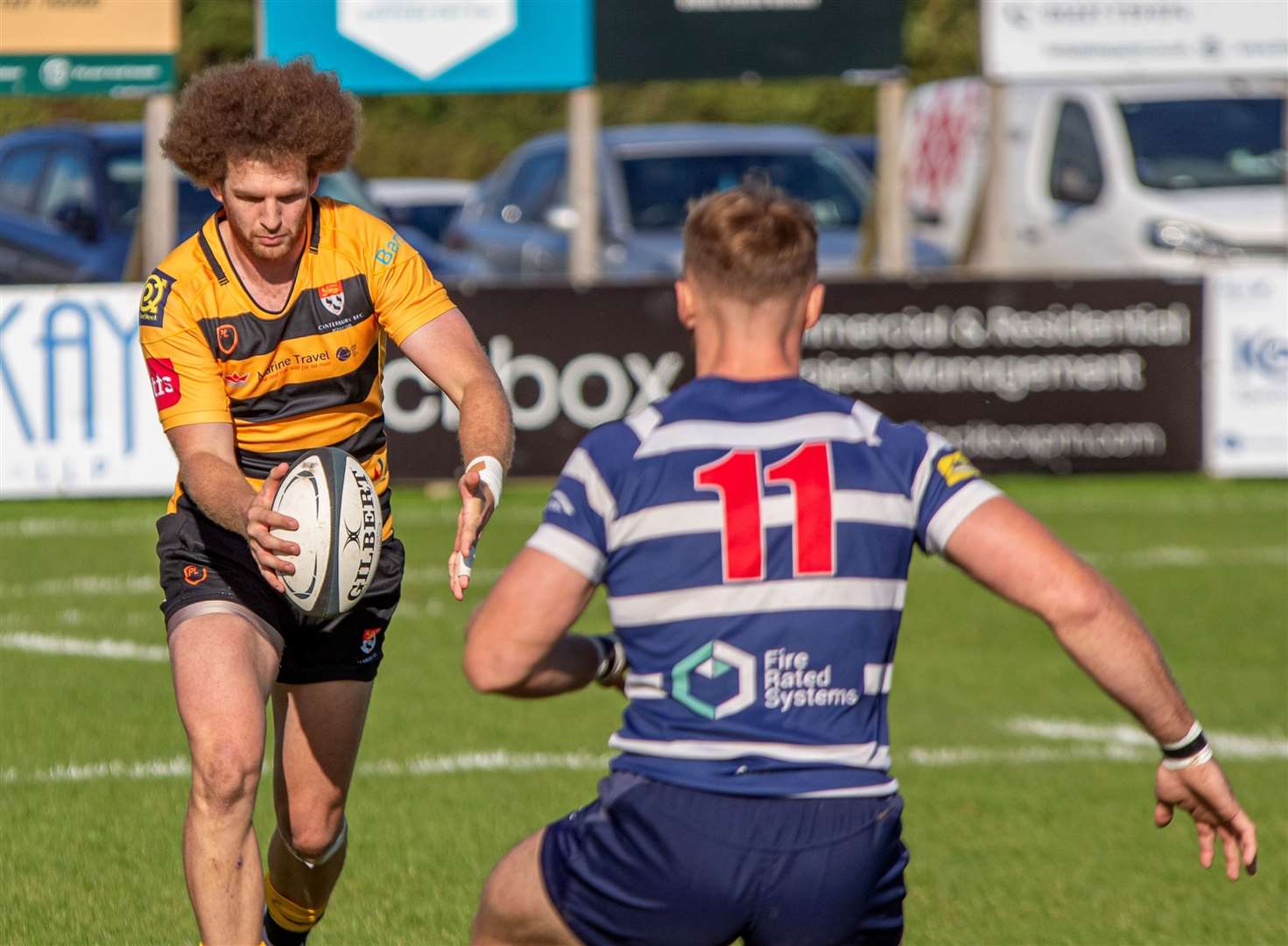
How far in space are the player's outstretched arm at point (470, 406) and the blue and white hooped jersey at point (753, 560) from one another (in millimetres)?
986

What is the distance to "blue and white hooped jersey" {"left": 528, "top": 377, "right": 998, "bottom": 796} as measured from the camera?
3.13 m

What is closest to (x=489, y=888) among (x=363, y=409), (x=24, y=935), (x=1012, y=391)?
(x=363, y=409)

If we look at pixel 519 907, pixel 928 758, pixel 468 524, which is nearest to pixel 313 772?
pixel 468 524

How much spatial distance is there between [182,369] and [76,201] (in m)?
11.4

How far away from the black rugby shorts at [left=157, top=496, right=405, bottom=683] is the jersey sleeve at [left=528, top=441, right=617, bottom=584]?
5.54 ft

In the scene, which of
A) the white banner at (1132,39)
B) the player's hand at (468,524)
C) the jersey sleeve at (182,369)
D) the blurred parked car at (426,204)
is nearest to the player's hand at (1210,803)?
the player's hand at (468,524)

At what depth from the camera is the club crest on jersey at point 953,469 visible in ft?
10.6

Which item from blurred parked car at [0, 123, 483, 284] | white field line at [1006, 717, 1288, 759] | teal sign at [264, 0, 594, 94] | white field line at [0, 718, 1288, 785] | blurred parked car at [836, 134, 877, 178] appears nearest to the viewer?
white field line at [0, 718, 1288, 785]

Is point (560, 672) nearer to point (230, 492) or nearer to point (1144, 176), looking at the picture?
point (230, 492)

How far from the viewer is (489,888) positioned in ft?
11.0

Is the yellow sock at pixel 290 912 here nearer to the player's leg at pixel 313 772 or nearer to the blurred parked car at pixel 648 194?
the player's leg at pixel 313 772

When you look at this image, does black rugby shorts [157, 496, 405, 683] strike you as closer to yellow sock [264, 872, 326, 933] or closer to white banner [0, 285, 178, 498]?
yellow sock [264, 872, 326, 933]

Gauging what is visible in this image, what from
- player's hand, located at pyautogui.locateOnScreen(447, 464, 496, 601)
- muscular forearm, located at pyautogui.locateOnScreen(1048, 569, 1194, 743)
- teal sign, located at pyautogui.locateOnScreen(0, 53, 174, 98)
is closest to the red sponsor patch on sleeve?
player's hand, located at pyautogui.locateOnScreen(447, 464, 496, 601)

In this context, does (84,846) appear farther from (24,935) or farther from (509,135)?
(509,135)
